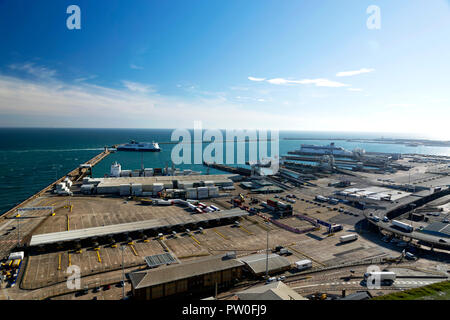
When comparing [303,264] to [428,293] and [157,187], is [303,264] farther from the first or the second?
[157,187]

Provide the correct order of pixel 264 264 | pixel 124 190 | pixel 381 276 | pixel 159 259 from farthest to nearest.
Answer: pixel 124 190 < pixel 159 259 < pixel 264 264 < pixel 381 276

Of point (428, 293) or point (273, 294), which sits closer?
point (273, 294)

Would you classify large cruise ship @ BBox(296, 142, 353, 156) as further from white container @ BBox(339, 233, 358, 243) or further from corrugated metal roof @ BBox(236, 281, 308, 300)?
corrugated metal roof @ BBox(236, 281, 308, 300)

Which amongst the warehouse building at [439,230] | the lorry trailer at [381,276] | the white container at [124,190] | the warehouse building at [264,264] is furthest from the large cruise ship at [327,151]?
the warehouse building at [264,264]

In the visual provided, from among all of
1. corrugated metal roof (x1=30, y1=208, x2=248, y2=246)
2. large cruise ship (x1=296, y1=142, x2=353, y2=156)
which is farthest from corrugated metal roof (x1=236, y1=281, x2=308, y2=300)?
large cruise ship (x1=296, y1=142, x2=353, y2=156)

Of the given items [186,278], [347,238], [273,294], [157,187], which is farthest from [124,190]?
[273,294]

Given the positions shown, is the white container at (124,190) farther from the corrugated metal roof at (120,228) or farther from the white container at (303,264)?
Result: the white container at (303,264)

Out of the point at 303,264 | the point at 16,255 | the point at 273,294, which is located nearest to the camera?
the point at 273,294
